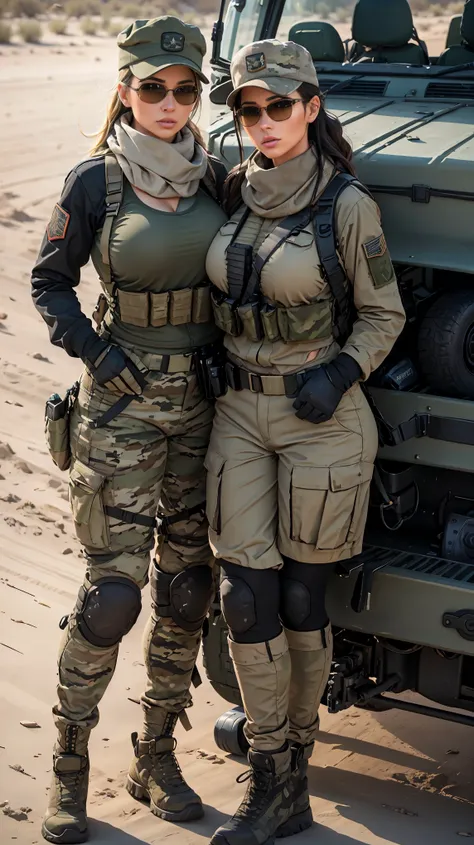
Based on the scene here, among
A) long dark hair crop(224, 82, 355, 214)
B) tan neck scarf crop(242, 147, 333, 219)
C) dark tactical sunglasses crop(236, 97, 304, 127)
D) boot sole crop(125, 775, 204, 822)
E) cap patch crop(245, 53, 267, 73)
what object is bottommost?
boot sole crop(125, 775, 204, 822)

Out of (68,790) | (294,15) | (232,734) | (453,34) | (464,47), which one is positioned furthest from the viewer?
(453,34)

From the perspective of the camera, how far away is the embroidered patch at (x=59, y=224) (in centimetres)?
390

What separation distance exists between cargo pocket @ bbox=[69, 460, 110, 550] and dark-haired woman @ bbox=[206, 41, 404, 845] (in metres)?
0.32

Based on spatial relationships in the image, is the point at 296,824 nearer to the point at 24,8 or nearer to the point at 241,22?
the point at 241,22

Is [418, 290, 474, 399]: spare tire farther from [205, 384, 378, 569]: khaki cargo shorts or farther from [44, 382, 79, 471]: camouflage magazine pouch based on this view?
[44, 382, 79, 471]: camouflage magazine pouch

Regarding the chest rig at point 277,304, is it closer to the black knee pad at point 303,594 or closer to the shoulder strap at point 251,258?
the shoulder strap at point 251,258

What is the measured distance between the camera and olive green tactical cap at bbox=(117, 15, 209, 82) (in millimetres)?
3842

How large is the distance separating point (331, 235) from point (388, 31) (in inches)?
87.6

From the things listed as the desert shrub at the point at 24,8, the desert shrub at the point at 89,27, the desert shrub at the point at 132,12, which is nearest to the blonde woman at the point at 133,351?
the desert shrub at the point at 89,27

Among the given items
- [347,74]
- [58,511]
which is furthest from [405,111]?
[58,511]

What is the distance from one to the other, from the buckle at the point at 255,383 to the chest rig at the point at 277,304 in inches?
4.3

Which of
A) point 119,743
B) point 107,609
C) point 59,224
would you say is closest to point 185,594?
point 107,609

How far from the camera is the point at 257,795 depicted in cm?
412

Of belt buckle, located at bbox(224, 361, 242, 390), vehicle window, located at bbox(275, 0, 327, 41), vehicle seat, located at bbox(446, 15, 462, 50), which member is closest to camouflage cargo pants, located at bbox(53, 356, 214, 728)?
belt buckle, located at bbox(224, 361, 242, 390)
